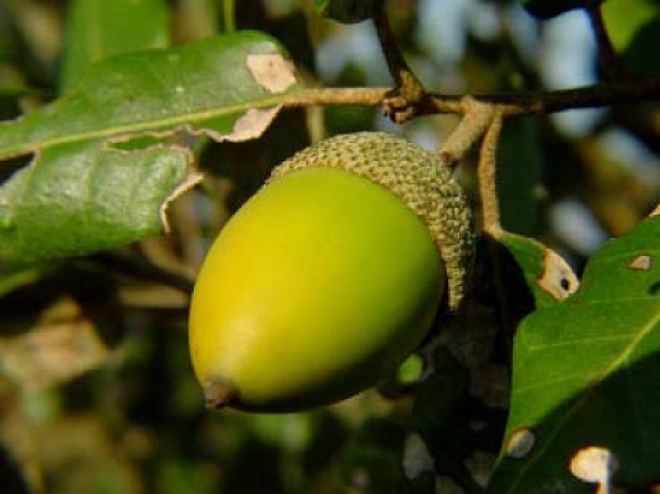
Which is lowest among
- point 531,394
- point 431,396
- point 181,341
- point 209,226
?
point 181,341

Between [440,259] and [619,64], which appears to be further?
[619,64]

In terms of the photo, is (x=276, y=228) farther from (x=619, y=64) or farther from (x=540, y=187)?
(x=540, y=187)

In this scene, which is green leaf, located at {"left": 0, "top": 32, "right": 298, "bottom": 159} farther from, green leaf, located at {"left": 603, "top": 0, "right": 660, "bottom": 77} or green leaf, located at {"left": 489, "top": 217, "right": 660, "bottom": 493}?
green leaf, located at {"left": 603, "top": 0, "right": 660, "bottom": 77}

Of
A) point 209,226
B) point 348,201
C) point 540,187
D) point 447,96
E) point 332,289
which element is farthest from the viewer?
point 209,226

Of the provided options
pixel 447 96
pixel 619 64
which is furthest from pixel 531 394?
pixel 619 64

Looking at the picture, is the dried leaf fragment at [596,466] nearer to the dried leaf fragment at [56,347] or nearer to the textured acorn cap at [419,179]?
the textured acorn cap at [419,179]

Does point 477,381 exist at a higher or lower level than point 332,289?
lower

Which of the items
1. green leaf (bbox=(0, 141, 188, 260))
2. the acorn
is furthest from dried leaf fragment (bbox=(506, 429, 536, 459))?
green leaf (bbox=(0, 141, 188, 260))

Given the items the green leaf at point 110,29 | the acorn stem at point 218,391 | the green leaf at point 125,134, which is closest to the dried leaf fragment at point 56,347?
the green leaf at point 110,29

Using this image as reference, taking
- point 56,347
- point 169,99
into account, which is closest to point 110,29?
point 56,347
